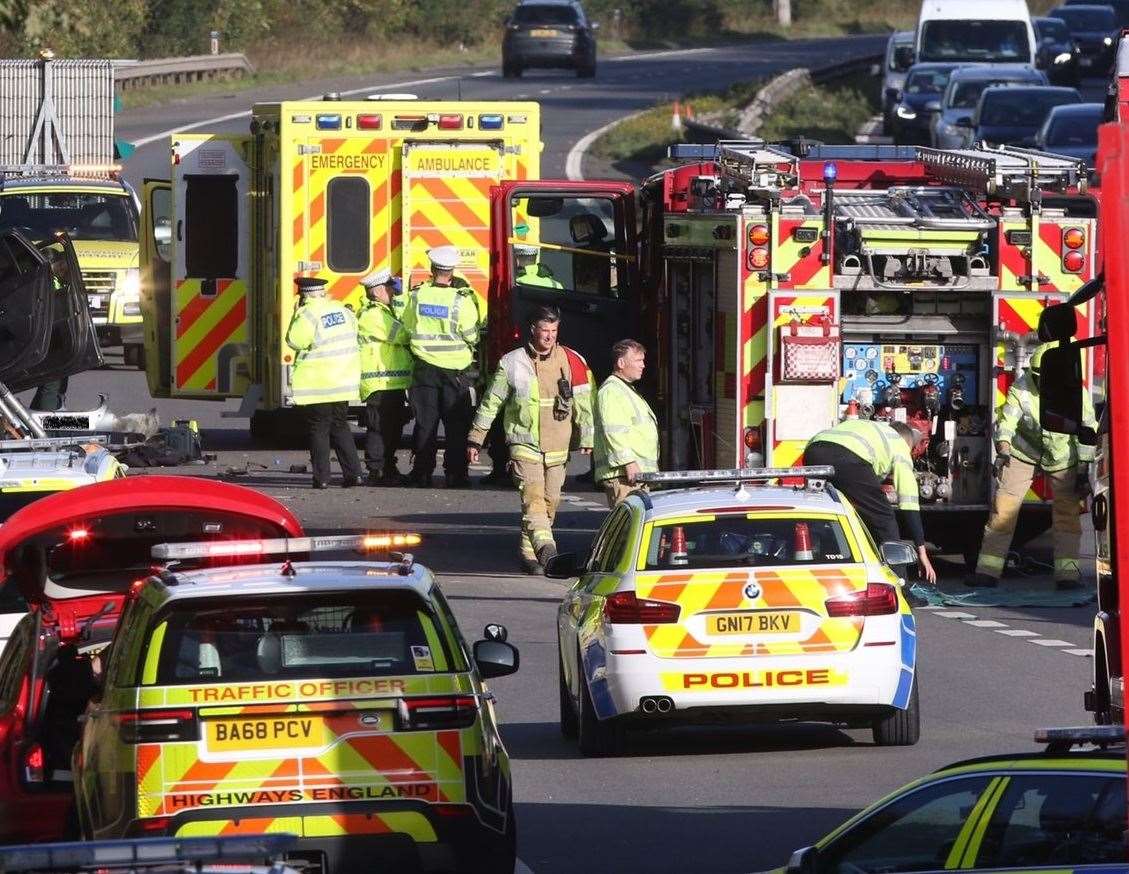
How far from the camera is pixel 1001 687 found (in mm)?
12969

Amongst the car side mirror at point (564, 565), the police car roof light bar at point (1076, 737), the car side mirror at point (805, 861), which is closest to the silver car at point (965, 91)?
the car side mirror at point (564, 565)

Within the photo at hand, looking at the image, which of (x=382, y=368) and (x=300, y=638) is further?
(x=382, y=368)

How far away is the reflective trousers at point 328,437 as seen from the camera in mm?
19688

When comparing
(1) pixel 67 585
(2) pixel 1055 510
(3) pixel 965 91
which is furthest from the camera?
(3) pixel 965 91

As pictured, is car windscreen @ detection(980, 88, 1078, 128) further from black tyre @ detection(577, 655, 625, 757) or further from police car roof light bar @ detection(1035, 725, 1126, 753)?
police car roof light bar @ detection(1035, 725, 1126, 753)

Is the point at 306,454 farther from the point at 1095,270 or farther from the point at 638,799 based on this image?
the point at 638,799

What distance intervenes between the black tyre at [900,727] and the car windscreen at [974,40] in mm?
36001

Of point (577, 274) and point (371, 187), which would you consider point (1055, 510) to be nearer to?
point (577, 274)

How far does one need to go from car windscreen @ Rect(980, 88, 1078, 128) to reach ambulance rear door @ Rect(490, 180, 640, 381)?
63.8 ft

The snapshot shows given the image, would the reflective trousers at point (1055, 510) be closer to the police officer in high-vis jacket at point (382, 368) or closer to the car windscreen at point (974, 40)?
the police officer in high-vis jacket at point (382, 368)

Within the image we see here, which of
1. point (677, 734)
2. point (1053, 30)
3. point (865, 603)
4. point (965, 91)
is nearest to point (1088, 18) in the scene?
point (1053, 30)

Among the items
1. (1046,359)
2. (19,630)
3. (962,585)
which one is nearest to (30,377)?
(962,585)

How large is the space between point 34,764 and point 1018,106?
30732 millimetres

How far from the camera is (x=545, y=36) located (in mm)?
60344
